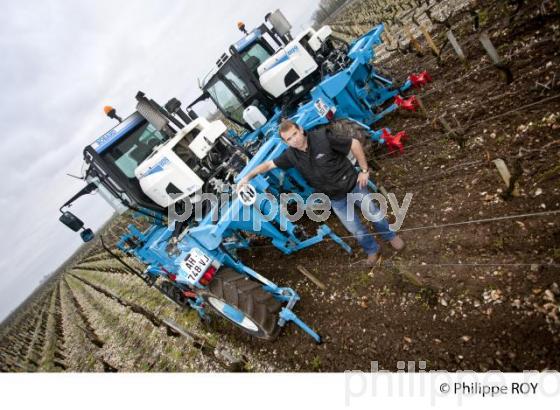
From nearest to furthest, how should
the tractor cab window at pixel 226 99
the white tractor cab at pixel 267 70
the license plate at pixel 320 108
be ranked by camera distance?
1. the license plate at pixel 320 108
2. the white tractor cab at pixel 267 70
3. the tractor cab window at pixel 226 99

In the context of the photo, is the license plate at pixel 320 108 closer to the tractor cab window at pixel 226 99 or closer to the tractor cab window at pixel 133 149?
the tractor cab window at pixel 226 99

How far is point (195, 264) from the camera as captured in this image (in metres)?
4.16

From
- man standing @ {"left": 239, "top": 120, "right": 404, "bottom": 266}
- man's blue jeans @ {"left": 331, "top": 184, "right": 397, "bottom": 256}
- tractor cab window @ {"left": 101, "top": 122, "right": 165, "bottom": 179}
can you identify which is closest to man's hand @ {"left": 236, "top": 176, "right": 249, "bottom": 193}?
man standing @ {"left": 239, "top": 120, "right": 404, "bottom": 266}

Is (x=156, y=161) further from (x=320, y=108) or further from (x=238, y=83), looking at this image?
(x=238, y=83)

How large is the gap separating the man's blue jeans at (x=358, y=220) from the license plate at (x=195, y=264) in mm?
1860

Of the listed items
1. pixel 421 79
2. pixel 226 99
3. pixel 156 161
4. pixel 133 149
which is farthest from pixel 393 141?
pixel 133 149

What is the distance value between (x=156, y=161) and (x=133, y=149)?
1.30 m

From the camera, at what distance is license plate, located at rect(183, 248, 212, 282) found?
4.11m

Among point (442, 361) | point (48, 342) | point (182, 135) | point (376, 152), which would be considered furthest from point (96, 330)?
point (442, 361)

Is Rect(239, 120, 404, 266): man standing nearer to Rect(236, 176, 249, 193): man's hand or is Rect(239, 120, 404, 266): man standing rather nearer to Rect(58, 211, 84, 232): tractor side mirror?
Rect(236, 176, 249, 193): man's hand

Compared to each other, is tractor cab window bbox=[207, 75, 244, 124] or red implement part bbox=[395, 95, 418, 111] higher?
tractor cab window bbox=[207, 75, 244, 124]

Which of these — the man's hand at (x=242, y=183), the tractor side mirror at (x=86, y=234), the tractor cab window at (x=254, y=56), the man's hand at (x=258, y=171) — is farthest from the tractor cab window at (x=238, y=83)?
the tractor side mirror at (x=86, y=234)

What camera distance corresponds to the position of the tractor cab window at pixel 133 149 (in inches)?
246

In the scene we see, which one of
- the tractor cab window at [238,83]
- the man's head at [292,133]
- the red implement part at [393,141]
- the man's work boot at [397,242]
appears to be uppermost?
the tractor cab window at [238,83]
